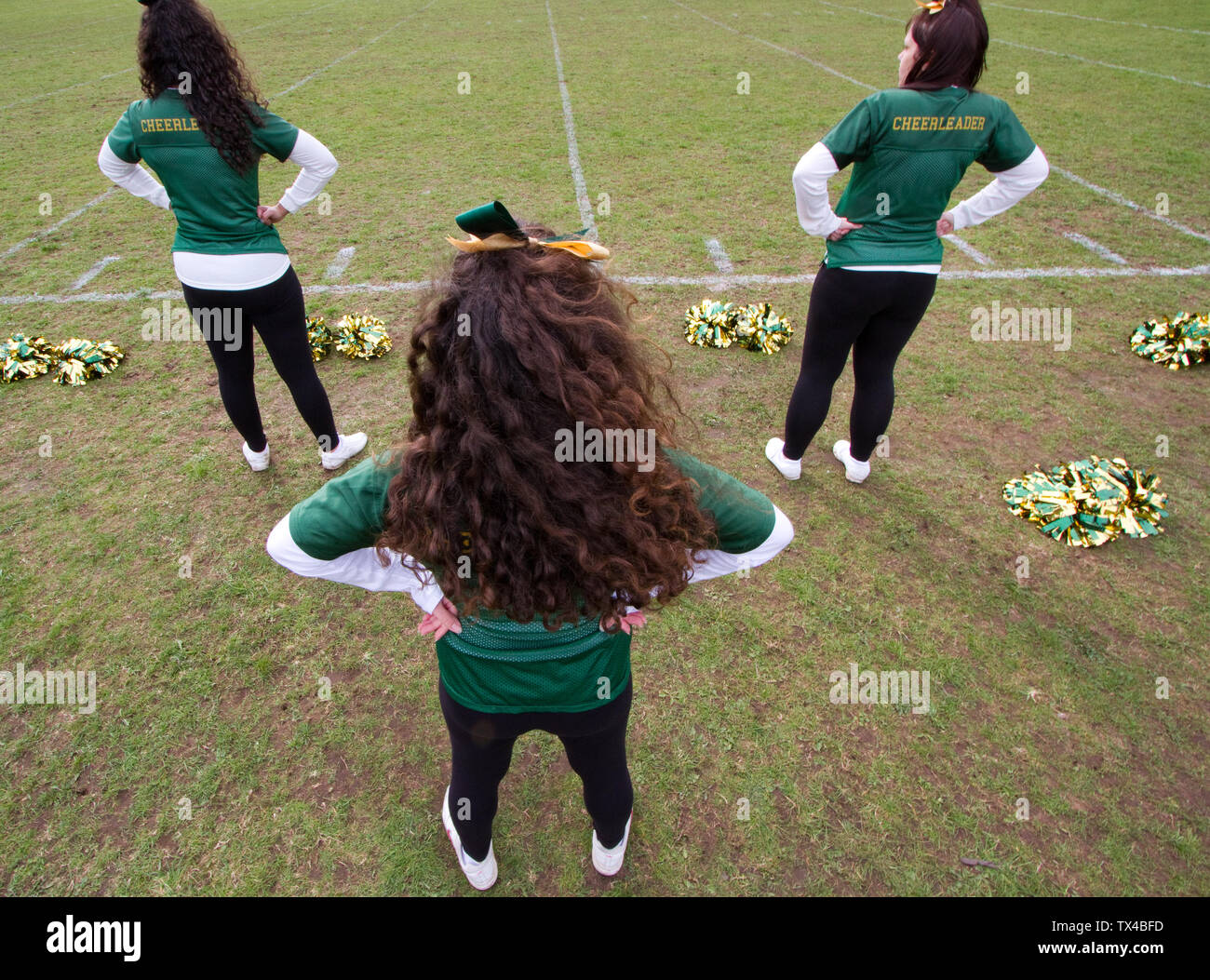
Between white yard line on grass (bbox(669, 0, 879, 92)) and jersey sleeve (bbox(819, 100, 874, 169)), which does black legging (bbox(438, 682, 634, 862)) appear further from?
white yard line on grass (bbox(669, 0, 879, 92))

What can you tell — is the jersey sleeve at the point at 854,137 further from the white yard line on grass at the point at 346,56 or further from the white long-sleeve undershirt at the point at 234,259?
the white yard line on grass at the point at 346,56

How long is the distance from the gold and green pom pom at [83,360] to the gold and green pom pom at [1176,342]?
711 centimetres

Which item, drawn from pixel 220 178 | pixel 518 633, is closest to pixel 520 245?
pixel 518 633

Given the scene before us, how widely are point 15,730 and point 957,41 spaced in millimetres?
4362

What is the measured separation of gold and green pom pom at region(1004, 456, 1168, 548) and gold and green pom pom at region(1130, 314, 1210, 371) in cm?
160

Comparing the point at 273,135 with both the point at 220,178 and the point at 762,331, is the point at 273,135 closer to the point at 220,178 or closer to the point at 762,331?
the point at 220,178

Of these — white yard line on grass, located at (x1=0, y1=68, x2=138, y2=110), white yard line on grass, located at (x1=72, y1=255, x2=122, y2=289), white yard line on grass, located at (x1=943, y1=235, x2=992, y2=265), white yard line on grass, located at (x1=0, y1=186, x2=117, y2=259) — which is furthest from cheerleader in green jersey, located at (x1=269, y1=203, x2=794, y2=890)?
white yard line on grass, located at (x1=0, y1=68, x2=138, y2=110)

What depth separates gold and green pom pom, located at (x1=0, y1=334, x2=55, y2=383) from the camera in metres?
4.62

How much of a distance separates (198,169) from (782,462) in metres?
3.08

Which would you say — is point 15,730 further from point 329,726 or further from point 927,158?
point 927,158

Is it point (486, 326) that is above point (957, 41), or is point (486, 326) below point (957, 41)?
below

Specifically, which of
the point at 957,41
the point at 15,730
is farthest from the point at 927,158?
the point at 15,730

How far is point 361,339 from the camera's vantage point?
15.7ft
